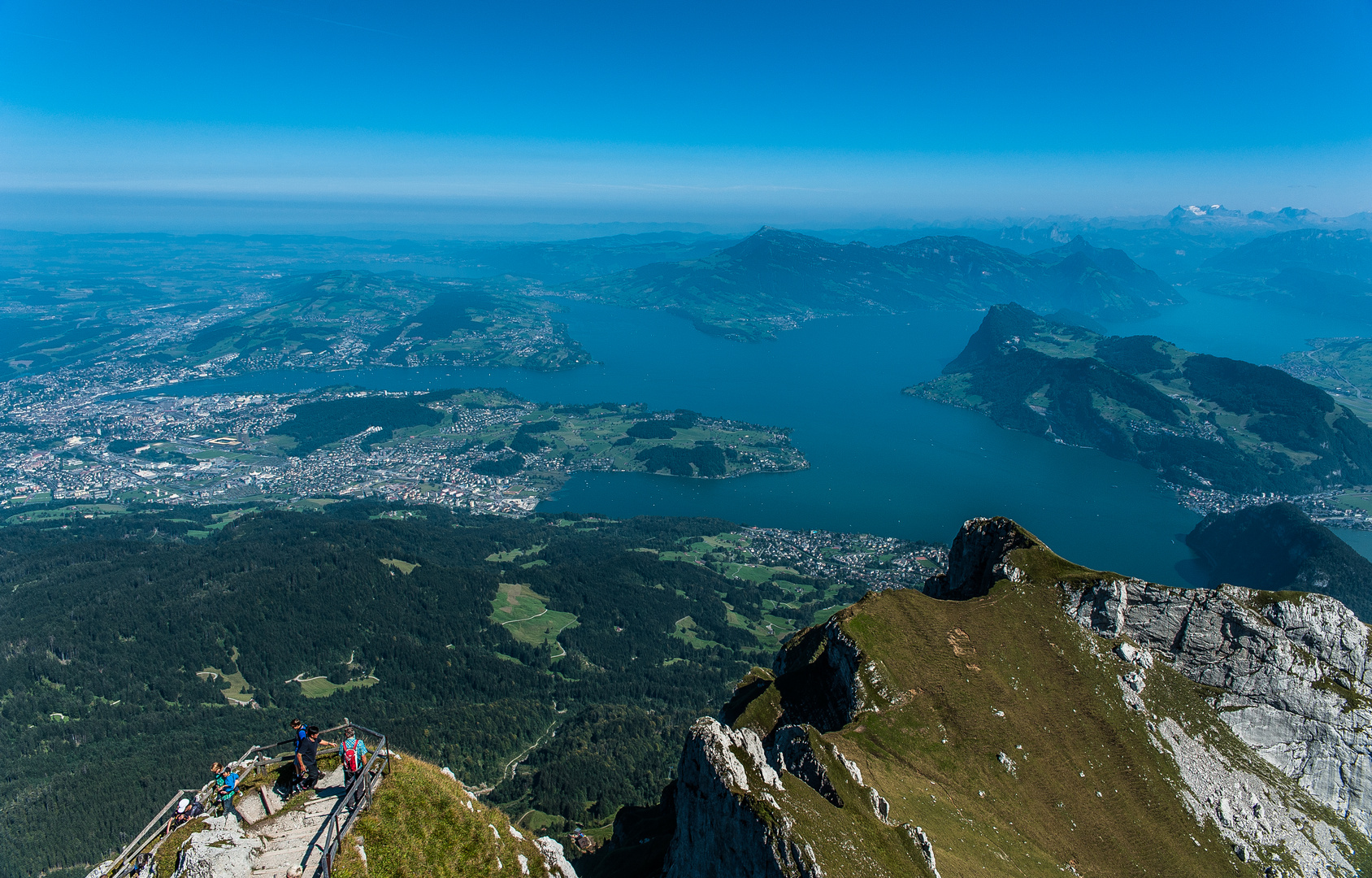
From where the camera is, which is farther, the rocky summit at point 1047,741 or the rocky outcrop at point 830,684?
the rocky outcrop at point 830,684

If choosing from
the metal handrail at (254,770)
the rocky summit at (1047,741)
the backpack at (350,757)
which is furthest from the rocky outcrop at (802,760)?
the backpack at (350,757)

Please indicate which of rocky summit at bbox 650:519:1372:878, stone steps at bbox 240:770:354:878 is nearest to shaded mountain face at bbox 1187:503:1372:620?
rocky summit at bbox 650:519:1372:878

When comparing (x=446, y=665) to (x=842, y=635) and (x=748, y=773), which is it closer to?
(x=842, y=635)

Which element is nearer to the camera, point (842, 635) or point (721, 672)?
point (842, 635)

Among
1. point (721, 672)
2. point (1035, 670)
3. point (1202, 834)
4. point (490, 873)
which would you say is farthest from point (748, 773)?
point (721, 672)

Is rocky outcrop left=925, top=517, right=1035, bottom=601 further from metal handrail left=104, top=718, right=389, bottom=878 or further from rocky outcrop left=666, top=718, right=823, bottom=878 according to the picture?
metal handrail left=104, top=718, right=389, bottom=878

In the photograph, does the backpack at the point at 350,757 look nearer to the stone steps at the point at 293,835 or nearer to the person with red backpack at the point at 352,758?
the person with red backpack at the point at 352,758
